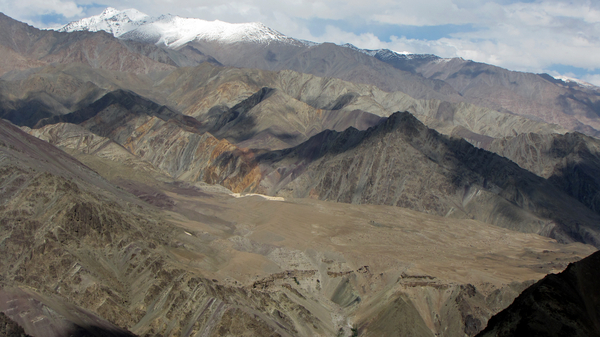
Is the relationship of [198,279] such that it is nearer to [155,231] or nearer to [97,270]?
[97,270]

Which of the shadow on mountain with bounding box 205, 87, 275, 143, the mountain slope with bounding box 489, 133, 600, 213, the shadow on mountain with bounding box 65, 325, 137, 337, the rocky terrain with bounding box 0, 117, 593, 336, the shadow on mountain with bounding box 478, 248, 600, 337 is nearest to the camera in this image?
the shadow on mountain with bounding box 478, 248, 600, 337

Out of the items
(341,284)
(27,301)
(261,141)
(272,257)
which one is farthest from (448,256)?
(261,141)

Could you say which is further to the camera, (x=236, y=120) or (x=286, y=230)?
(x=236, y=120)

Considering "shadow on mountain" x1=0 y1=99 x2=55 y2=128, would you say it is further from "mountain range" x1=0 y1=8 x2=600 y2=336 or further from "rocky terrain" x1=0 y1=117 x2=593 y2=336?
"rocky terrain" x1=0 y1=117 x2=593 y2=336

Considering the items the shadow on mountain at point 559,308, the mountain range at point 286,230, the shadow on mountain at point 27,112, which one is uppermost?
the shadow on mountain at point 559,308

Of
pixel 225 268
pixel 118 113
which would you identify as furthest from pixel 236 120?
pixel 225 268

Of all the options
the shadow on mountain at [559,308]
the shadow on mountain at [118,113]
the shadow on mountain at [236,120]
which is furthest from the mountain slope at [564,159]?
the shadow on mountain at [559,308]

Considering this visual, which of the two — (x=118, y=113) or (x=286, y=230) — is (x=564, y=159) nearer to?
(x=286, y=230)

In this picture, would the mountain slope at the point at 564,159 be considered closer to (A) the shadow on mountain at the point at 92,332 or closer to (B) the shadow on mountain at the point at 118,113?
(B) the shadow on mountain at the point at 118,113

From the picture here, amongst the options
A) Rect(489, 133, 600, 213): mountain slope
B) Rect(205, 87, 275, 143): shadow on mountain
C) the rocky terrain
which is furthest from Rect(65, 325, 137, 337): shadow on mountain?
Rect(205, 87, 275, 143): shadow on mountain

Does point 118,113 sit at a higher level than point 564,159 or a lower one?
lower

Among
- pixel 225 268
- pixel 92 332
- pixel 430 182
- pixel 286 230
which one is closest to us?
pixel 92 332
